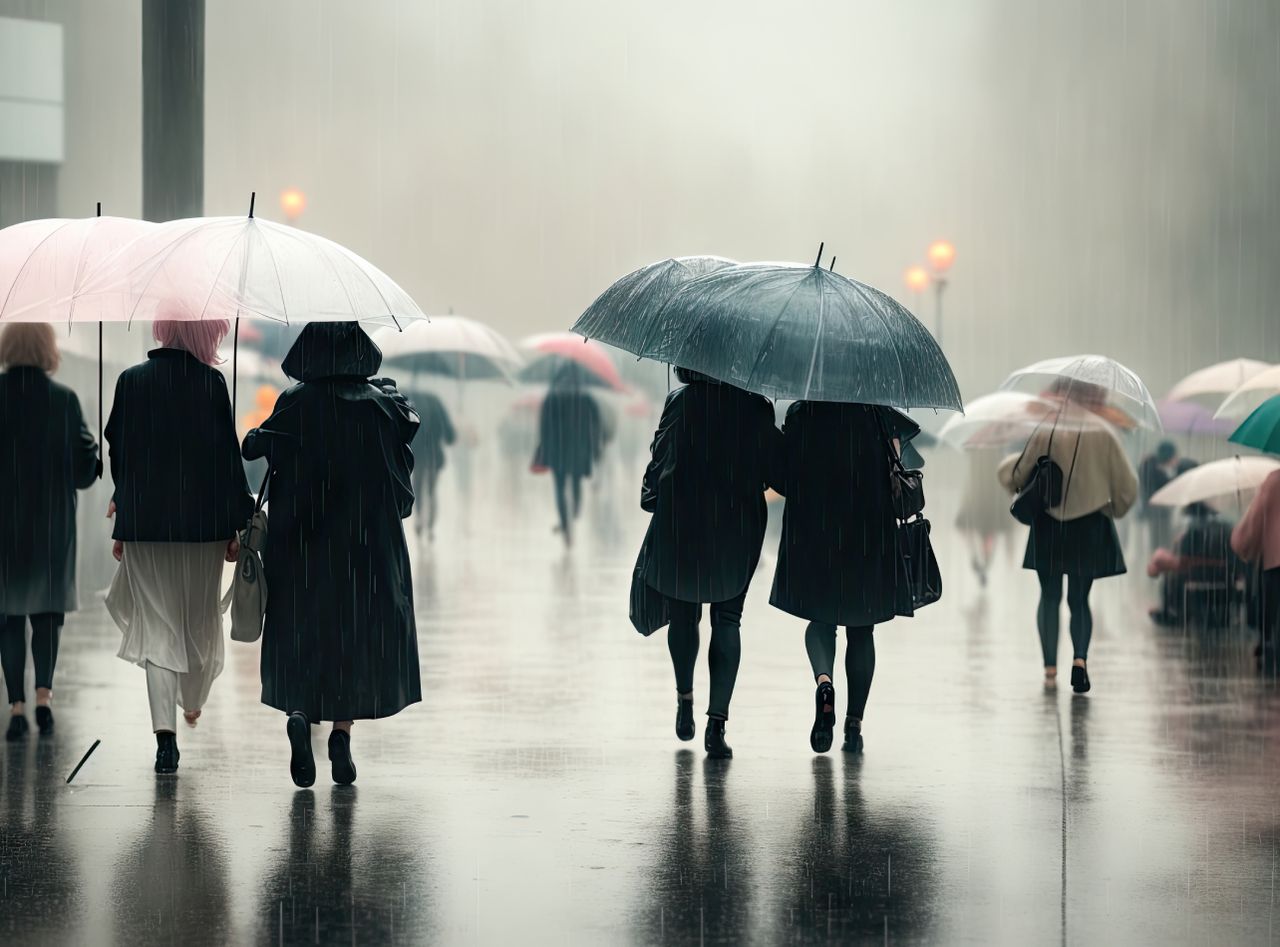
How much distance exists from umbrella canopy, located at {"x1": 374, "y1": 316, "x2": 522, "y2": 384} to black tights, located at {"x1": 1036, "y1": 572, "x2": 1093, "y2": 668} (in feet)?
30.6

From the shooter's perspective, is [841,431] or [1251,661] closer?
[841,431]

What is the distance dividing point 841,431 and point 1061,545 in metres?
2.89

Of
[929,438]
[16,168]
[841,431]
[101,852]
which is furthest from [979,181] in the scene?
[101,852]

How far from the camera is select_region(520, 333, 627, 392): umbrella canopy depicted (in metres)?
20.1

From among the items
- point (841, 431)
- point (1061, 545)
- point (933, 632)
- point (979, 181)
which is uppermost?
point (979, 181)

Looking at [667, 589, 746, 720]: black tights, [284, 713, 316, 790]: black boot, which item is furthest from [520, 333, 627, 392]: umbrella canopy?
[284, 713, 316, 790]: black boot

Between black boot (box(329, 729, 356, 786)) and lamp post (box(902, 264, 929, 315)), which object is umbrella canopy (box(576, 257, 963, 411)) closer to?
black boot (box(329, 729, 356, 786))

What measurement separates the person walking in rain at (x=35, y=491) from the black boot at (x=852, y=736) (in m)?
3.51

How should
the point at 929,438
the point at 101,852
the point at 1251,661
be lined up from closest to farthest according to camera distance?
the point at 101,852 < the point at 1251,661 < the point at 929,438

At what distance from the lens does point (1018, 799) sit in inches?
268

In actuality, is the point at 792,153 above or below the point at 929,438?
above

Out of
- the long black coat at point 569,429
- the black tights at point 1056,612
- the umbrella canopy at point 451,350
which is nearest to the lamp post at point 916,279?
the long black coat at point 569,429

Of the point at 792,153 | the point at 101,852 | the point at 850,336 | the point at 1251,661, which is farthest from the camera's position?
the point at 792,153

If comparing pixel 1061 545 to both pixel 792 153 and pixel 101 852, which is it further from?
pixel 792 153
